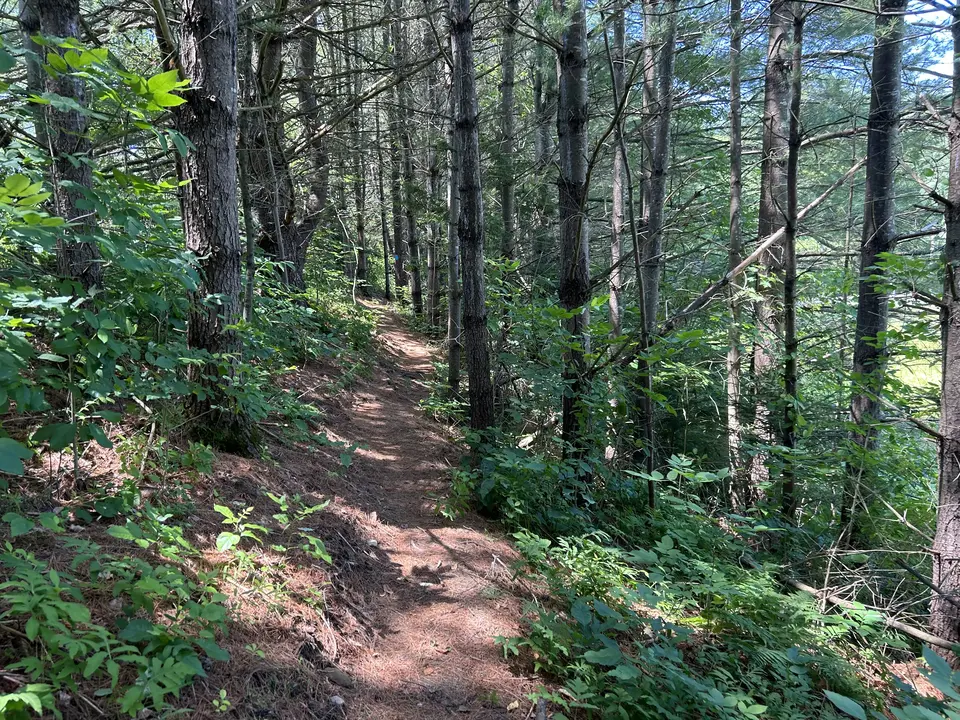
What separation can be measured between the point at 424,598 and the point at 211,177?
336cm

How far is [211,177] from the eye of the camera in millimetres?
3770

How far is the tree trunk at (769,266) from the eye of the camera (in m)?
7.01

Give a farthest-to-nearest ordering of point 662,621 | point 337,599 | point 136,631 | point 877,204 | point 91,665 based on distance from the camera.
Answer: point 877,204, point 337,599, point 662,621, point 136,631, point 91,665

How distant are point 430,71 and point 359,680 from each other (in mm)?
10683

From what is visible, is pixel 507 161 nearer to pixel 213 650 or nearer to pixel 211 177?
pixel 211 177

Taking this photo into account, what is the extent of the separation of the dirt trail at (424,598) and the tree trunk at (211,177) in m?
1.44

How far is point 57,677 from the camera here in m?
1.78

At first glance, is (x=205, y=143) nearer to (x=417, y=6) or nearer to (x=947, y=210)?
(x=947, y=210)

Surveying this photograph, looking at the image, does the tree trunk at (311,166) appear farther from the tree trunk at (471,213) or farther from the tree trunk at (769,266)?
the tree trunk at (769,266)

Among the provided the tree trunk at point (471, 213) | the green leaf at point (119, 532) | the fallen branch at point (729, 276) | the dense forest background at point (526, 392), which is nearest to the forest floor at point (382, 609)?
the dense forest background at point (526, 392)

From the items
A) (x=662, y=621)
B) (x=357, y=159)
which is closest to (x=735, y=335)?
(x=662, y=621)

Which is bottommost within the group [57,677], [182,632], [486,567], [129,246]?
[486,567]

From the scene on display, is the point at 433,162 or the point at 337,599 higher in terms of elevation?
the point at 433,162

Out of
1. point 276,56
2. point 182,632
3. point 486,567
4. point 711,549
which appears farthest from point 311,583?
point 276,56
